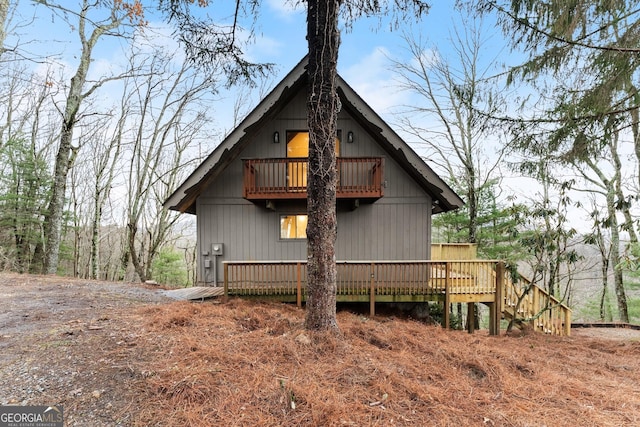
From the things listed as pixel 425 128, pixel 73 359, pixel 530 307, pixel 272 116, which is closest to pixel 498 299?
pixel 530 307

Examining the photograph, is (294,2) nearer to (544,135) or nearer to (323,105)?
(323,105)

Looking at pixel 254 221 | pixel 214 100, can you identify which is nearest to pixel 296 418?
pixel 254 221

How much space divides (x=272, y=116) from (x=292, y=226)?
340cm

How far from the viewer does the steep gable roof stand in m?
7.68

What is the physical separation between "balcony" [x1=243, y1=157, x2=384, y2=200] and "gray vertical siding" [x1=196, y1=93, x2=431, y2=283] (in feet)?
2.24

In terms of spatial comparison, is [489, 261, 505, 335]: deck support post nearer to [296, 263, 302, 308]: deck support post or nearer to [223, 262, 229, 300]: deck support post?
[296, 263, 302, 308]: deck support post

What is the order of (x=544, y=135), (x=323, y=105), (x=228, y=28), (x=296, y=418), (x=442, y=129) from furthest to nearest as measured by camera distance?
(x=442, y=129) → (x=544, y=135) → (x=228, y=28) → (x=323, y=105) → (x=296, y=418)

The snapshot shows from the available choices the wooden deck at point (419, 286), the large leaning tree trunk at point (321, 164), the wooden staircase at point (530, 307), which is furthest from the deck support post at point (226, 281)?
the wooden staircase at point (530, 307)

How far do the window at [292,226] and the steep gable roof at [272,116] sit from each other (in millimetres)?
2428

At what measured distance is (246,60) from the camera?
5.46m

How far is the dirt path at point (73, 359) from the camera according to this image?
2527 mm

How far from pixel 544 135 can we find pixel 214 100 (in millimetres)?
14301

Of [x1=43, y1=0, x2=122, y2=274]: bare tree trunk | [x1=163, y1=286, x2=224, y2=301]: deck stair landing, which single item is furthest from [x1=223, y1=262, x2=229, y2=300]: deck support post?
[x1=43, y1=0, x2=122, y2=274]: bare tree trunk

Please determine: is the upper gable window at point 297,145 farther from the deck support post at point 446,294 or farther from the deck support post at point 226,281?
the deck support post at point 446,294
